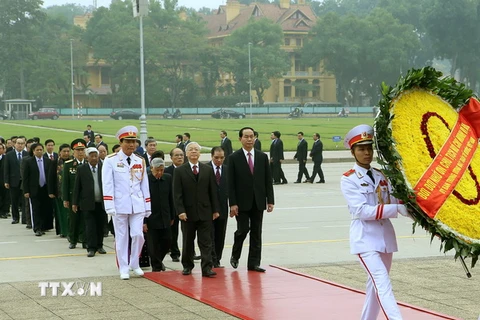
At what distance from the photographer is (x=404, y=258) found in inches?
516

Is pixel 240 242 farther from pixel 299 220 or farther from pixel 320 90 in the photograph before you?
pixel 320 90

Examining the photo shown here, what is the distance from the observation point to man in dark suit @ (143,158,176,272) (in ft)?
40.6

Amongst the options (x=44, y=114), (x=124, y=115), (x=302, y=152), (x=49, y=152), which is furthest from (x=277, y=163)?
(x=44, y=114)

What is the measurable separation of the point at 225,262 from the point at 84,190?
2.48 m

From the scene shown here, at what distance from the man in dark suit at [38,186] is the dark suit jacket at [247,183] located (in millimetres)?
5692

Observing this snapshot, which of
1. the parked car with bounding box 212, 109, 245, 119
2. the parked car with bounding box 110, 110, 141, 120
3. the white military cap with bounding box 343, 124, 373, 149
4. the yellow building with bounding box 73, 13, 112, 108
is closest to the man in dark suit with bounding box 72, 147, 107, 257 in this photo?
the white military cap with bounding box 343, 124, 373, 149

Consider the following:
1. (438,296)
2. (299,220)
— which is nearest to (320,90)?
(299,220)

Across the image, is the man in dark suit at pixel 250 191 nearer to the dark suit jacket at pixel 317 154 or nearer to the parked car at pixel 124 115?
the dark suit jacket at pixel 317 154

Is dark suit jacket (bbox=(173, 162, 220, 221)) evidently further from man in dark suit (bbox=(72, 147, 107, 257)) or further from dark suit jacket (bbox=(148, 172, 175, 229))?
man in dark suit (bbox=(72, 147, 107, 257))

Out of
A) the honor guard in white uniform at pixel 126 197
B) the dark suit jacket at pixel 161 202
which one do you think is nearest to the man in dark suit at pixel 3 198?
the dark suit jacket at pixel 161 202

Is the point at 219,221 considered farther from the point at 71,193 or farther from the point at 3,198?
the point at 3,198

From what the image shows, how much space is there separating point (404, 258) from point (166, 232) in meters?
3.32

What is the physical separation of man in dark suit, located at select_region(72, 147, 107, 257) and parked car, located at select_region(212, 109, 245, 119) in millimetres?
92137

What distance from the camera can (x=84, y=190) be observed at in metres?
14.0
